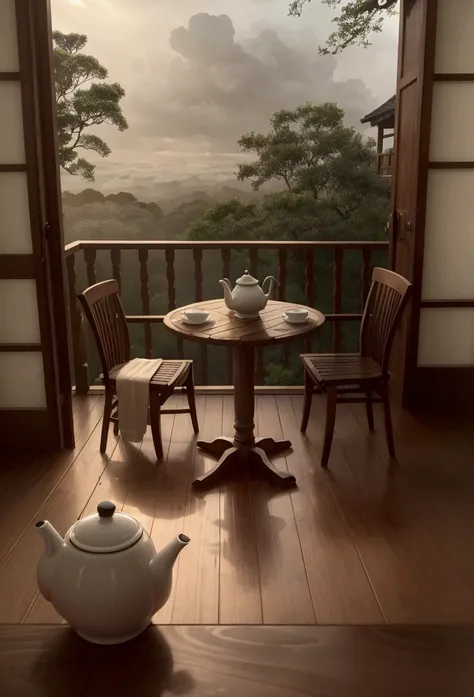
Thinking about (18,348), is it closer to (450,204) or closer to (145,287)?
(145,287)

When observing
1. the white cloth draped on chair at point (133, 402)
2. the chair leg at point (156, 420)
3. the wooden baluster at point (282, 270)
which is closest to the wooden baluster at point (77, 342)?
the white cloth draped on chair at point (133, 402)

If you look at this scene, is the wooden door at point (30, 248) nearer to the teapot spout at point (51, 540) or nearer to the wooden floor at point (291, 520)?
the wooden floor at point (291, 520)

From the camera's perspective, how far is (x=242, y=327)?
2881 mm

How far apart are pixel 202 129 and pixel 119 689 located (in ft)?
22.5

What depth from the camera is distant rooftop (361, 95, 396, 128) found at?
668 cm

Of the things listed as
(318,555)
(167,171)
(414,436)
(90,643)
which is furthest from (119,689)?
(167,171)

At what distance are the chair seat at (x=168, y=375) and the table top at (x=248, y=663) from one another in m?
1.94

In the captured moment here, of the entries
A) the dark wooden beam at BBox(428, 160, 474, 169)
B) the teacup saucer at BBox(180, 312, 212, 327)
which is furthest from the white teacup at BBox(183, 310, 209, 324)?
the dark wooden beam at BBox(428, 160, 474, 169)

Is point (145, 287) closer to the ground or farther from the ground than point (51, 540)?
farther from the ground

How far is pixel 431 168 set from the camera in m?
3.47

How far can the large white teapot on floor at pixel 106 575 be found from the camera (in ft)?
3.83

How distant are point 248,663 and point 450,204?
3.07 metres

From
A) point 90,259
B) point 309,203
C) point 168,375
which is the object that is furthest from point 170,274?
point 309,203

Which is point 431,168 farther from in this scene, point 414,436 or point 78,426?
point 78,426
